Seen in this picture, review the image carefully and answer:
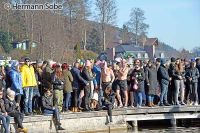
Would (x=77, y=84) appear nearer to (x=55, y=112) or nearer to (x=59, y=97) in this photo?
(x=59, y=97)

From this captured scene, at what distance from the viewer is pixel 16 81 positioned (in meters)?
15.2

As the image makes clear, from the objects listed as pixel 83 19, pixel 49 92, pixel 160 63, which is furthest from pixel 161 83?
pixel 83 19

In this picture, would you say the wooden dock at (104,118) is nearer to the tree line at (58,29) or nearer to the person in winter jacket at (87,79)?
the person in winter jacket at (87,79)

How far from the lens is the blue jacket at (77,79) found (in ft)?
55.2

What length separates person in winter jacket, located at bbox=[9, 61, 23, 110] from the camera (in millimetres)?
15242

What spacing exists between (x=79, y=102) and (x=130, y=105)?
6.90ft

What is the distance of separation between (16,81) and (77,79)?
2332mm

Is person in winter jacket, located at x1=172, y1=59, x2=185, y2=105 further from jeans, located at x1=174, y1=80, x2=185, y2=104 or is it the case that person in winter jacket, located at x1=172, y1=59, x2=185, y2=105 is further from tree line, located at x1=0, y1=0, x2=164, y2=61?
tree line, located at x1=0, y1=0, x2=164, y2=61

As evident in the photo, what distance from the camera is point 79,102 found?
17.1 metres

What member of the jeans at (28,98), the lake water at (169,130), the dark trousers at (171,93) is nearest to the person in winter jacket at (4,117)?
the jeans at (28,98)

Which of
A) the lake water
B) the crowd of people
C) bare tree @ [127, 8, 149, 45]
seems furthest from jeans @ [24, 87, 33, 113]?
bare tree @ [127, 8, 149, 45]

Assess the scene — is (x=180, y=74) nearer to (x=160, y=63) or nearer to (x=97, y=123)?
(x=160, y=63)

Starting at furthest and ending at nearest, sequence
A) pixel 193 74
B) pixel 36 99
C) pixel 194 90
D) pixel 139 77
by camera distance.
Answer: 1. pixel 194 90
2. pixel 193 74
3. pixel 139 77
4. pixel 36 99

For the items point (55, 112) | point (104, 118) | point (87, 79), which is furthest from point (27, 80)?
point (104, 118)
